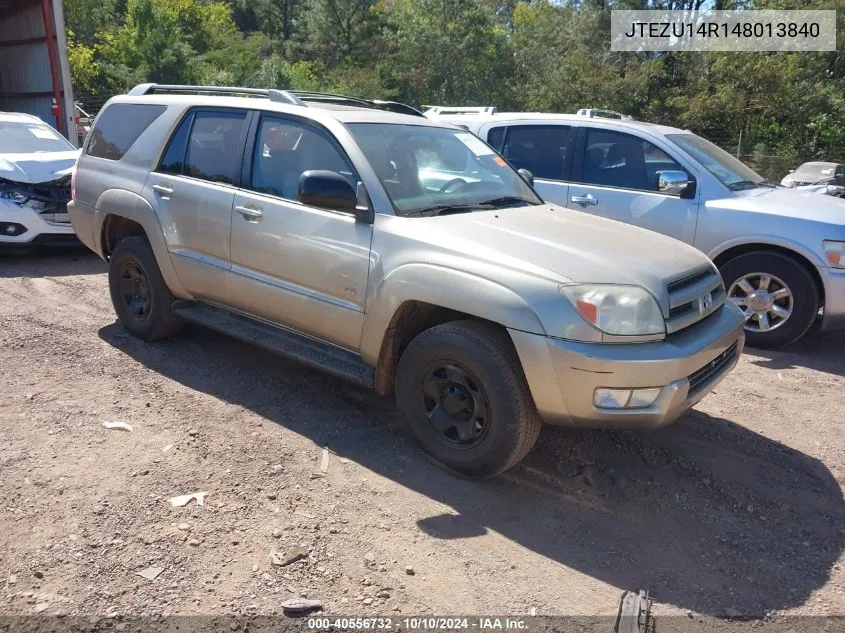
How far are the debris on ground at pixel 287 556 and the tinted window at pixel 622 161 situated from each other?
188 inches

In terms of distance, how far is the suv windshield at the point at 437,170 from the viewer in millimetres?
4020

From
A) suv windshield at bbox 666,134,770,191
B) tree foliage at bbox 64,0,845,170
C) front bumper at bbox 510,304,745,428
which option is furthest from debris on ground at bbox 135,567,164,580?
tree foliage at bbox 64,0,845,170

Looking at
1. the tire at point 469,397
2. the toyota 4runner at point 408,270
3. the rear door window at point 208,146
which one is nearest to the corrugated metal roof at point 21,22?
the toyota 4runner at point 408,270

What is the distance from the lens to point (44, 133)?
31.4ft

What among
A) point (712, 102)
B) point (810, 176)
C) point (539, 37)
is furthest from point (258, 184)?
point (539, 37)

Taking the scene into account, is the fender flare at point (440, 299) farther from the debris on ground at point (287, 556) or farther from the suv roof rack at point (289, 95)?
the suv roof rack at point (289, 95)

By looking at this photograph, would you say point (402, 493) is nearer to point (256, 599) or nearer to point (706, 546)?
point (256, 599)

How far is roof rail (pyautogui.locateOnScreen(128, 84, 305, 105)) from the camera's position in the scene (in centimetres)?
461

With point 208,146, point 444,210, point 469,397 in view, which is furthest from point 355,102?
point 469,397

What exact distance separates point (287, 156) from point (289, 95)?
1.66 feet

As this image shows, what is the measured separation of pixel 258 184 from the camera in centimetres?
445

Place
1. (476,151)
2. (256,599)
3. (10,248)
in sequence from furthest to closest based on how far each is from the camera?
(10,248)
(476,151)
(256,599)

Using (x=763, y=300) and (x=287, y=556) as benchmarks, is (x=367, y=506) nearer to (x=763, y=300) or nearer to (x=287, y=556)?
(x=287, y=556)

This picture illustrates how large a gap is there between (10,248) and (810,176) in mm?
13923
